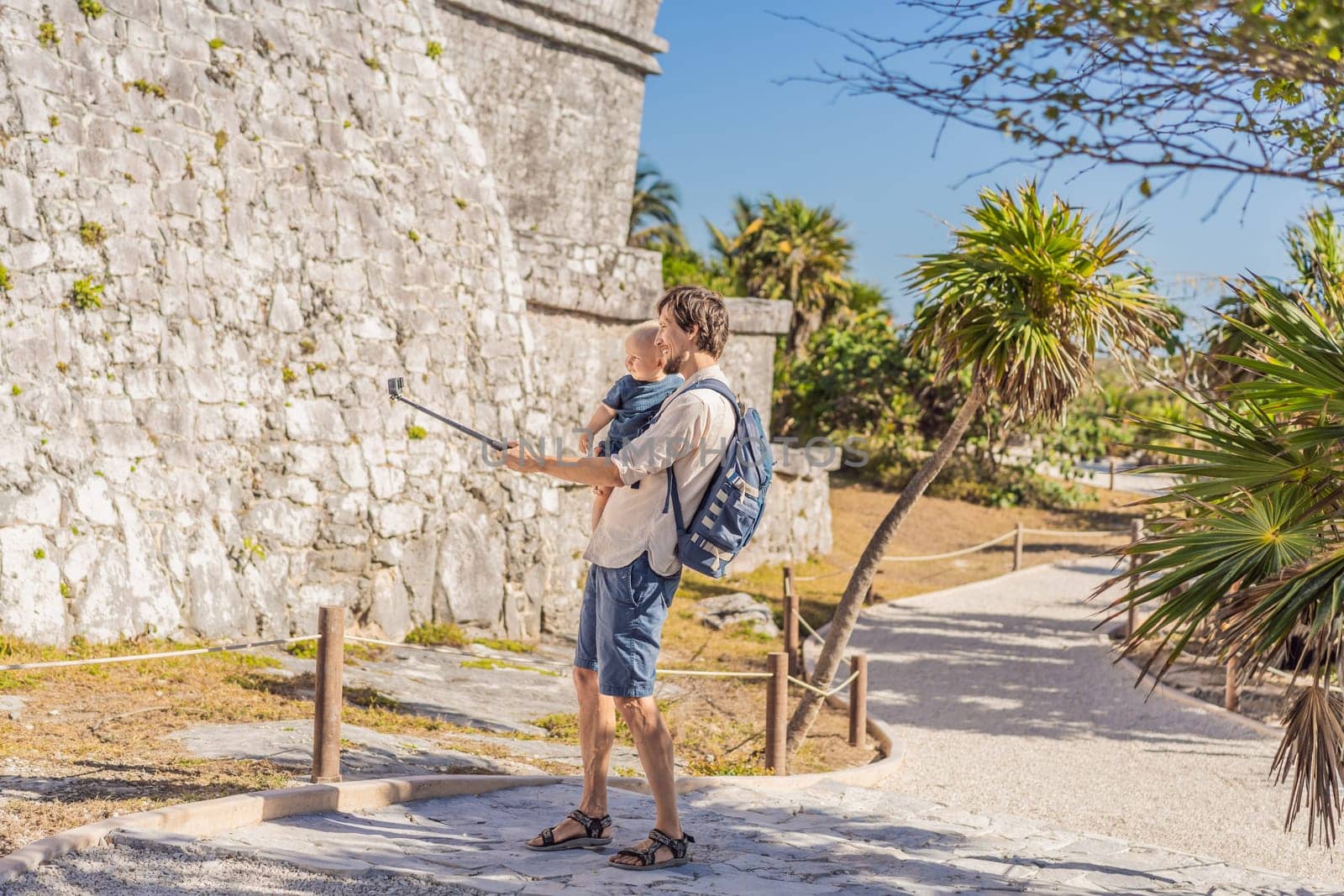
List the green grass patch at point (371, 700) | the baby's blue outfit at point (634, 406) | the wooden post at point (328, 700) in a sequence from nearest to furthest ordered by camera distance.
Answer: the baby's blue outfit at point (634, 406)
the wooden post at point (328, 700)
the green grass patch at point (371, 700)

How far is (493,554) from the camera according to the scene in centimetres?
1051

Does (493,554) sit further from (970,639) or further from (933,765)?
Answer: (970,639)

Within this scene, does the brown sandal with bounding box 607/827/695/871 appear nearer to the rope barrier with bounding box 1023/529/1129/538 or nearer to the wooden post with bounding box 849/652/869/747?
the wooden post with bounding box 849/652/869/747

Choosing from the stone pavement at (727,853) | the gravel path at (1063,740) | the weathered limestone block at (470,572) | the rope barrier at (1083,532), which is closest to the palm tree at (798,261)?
the rope barrier at (1083,532)

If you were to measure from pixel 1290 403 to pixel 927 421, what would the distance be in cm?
1953

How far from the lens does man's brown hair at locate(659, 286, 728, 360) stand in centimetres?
427

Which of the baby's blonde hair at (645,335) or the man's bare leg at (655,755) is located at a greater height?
the baby's blonde hair at (645,335)

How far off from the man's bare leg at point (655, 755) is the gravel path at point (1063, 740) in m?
3.54

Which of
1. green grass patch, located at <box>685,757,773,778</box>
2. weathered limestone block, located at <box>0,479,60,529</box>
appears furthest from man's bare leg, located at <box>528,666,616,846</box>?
weathered limestone block, located at <box>0,479,60,529</box>

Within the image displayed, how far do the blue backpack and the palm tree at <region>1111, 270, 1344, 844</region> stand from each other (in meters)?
1.43

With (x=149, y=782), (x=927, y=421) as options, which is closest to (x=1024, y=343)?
(x=149, y=782)

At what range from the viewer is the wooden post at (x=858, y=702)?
29.1 feet

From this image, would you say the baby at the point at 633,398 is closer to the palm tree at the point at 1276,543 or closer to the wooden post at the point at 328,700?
the wooden post at the point at 328,700

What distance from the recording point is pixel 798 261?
2928cm
